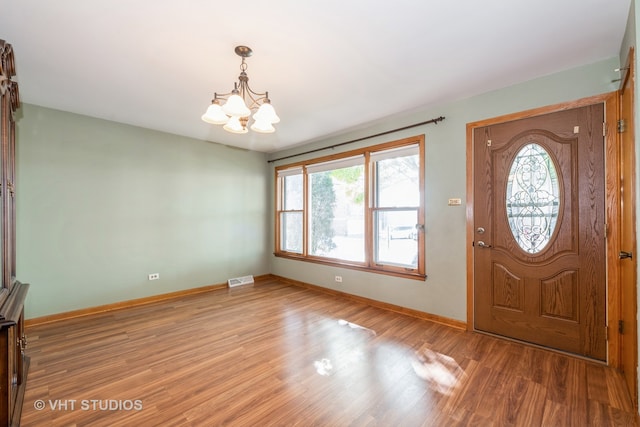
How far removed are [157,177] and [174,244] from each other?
1.08 metres

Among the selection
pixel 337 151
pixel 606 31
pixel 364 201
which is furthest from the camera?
pixel 337 151

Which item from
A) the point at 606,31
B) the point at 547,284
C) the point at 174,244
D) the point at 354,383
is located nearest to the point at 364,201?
the point at 547,284

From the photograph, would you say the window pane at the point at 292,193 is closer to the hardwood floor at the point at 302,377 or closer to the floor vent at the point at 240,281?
the floor vent at the point at 240,281

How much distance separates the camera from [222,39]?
204 centimetres

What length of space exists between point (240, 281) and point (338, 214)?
87.9 inches

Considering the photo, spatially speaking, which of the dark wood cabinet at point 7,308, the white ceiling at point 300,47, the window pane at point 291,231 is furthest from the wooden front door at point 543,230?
the dark wood cabinet at point 7,308

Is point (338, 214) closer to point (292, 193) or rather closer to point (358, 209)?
point (358, 209)

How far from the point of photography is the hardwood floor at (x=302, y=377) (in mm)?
1764

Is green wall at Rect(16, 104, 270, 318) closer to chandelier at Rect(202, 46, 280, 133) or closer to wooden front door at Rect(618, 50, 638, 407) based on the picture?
chandelier at Rect(202, 46, 280, 133)

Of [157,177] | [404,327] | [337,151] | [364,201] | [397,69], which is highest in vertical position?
[397,69]

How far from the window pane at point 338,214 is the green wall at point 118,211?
1409 mm

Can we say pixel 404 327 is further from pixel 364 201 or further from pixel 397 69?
pixel 397 69

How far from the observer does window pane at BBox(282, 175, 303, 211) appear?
5.32m

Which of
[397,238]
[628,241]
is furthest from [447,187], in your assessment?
[628,241]
